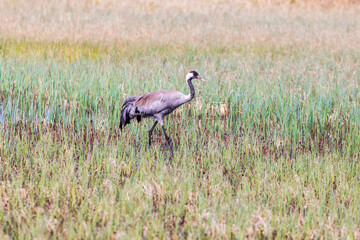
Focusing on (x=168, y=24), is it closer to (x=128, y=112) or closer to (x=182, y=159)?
(x=128, y=112)

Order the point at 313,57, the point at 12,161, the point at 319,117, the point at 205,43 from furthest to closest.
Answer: the point at 205,43 < the point at 313,57 < the point at 319,117 < the point at 12,161

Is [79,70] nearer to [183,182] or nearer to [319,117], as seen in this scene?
[319,117]

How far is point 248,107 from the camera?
7.85 m

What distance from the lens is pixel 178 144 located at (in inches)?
275

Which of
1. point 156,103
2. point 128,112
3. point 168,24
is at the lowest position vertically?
point 128,112

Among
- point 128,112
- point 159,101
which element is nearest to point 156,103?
point 159,101

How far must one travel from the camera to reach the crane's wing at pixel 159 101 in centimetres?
659

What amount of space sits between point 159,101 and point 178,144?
72 centimetres

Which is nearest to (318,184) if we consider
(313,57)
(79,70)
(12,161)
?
(12,161)

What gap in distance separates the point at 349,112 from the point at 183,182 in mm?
3454

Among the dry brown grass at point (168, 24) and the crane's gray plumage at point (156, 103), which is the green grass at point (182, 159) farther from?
the dry brown grass at point (168, 24)

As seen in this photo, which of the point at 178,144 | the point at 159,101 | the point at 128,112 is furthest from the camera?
the point at 178,144

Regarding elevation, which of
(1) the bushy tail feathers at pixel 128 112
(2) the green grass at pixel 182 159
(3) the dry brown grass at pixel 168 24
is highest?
(3) the dry brown grass at pixel 168 24

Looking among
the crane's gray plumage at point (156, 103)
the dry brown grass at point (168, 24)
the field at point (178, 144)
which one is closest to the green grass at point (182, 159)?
the field at point (178, 144)
